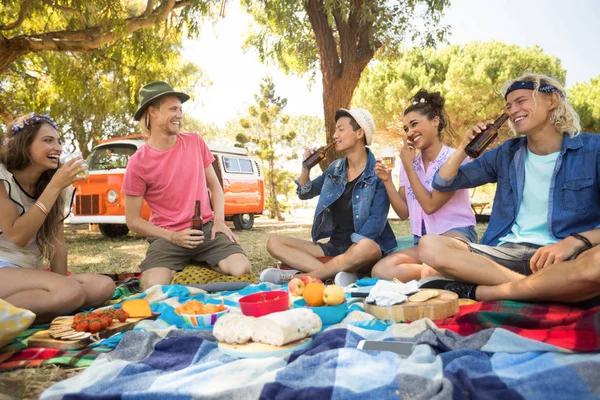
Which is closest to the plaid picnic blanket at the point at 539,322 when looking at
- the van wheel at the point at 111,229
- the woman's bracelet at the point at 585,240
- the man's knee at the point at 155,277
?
the woman's bracelet at the point at 585,240

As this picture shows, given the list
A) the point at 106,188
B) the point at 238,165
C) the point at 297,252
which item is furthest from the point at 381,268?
the point at 238,165

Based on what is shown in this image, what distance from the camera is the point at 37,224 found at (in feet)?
9.40

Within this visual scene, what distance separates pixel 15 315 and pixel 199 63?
1789 cm

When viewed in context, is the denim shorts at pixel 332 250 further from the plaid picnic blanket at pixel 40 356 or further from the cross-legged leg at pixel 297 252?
the plaid picnic blanket at pixel 40 356

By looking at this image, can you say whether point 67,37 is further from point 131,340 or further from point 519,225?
point 519,225

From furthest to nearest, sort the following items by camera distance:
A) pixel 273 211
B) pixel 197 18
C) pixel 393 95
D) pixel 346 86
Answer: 1. pixel 273 211
2. pixel 393 95
3. pixel 197 18
4. pixel 346 86

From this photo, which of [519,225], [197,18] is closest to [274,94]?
[197,18]

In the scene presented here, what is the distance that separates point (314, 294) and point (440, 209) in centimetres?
164

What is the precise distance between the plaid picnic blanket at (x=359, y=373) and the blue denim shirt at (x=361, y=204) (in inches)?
81.2

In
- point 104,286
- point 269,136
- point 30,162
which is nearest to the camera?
point 30,162

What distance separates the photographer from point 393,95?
58.4 ft

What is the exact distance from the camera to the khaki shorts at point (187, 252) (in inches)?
155

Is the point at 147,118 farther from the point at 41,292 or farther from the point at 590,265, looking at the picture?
the point at 590,265

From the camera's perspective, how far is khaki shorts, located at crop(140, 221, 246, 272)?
3.94m
